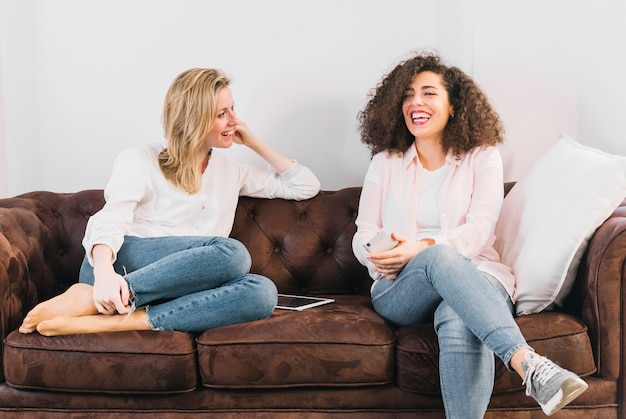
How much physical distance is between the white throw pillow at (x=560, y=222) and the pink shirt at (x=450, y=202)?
0.08 meters

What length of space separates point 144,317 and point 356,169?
119 cm

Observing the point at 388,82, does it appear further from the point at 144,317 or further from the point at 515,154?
the point at 144,317

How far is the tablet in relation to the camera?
2.17 m

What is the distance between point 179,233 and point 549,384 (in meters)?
1.28

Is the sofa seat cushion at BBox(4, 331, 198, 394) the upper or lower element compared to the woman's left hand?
lower

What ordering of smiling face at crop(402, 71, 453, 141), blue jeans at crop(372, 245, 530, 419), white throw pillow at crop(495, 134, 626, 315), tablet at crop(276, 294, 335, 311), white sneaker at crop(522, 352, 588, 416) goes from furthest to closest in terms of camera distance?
1. smiling face at crop(402, 71, 453, 141)
2. tablet at crop(276, 294, 335, 311)
3. white throw pillow at crop(495, 134, 626, 315)
4. blue jeans at crop(372, 245, 530, 419)
5. white sneaker at crop(522, 352, 588, 416)

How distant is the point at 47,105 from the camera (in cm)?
287

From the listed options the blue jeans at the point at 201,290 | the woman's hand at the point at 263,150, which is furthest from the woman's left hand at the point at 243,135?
the blue jeans at the point at 201,290

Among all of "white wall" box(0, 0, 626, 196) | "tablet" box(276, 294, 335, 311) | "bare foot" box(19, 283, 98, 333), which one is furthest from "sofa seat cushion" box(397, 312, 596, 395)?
"white wall" box(0, 0, 626, 196)

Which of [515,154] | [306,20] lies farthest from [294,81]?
[515,154]

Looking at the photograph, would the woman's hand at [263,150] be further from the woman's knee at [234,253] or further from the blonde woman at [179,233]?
the woman's knee at [234,253]

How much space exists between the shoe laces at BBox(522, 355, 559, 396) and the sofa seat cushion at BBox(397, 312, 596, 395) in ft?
0.64

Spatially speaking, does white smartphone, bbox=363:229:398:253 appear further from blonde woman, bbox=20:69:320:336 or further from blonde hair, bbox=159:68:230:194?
blonde hair, bbox=159:68:230:194

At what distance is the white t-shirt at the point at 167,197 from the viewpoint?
2203 mm
